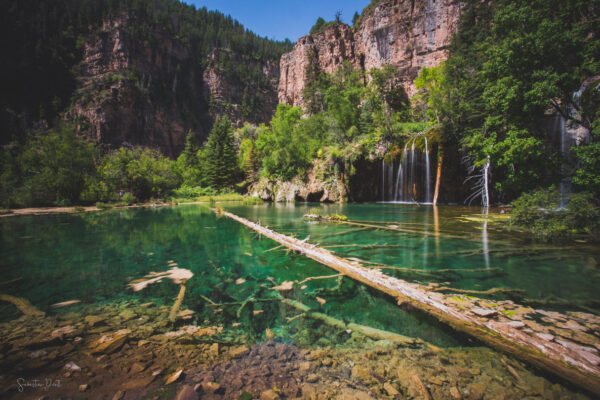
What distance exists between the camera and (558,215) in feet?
25.2

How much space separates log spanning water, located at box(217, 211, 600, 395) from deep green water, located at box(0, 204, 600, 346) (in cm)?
21

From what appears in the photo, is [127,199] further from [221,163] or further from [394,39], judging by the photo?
[394,39]

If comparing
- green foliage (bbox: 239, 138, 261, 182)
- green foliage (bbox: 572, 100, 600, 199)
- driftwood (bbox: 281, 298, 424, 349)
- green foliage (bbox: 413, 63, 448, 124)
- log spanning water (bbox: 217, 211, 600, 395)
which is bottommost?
driftwood (bbox: 281, 298, 424, 349)

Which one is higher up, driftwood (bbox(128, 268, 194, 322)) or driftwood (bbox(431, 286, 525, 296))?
driftwood (bbox(431, 286, 525, 296))

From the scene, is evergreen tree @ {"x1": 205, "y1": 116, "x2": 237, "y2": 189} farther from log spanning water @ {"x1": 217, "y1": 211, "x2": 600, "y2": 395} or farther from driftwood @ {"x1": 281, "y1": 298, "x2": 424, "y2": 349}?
log spanning water @ {"x1": 217, "y1": 211, "x2": 600, "y2": 395}

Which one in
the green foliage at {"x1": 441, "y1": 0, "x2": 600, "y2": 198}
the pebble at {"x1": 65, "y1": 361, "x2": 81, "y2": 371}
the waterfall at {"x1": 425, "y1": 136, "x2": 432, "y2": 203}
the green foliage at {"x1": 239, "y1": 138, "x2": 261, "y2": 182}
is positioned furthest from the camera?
the green foliage at {"x1": 239, "y1": 138, "x2": 261, "y2": 182}

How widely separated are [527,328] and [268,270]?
4075 mm

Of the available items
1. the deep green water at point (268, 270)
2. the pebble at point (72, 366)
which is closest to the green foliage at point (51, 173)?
the deep green water at point (268, 270)

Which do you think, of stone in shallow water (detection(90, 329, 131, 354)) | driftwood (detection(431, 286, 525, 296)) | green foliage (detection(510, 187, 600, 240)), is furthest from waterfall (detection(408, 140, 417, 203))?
stone in shallow water (detection(90, 329, 131, 354))

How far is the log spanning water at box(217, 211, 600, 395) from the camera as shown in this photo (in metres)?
1.89

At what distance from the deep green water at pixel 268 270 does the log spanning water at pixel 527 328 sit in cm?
21

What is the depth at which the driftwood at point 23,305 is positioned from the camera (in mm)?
3213

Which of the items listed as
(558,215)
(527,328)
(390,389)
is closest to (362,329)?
(390,389)

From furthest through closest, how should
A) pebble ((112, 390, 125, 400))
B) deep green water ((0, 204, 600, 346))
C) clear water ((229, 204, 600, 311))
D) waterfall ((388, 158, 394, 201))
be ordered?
waterfall ((388, 158, 394, 201)) < clear water ((229, 204, 600, 311)) < deep green water ((0, 204, 600, 346)) < pebble ((112, 390, 125, 400))
